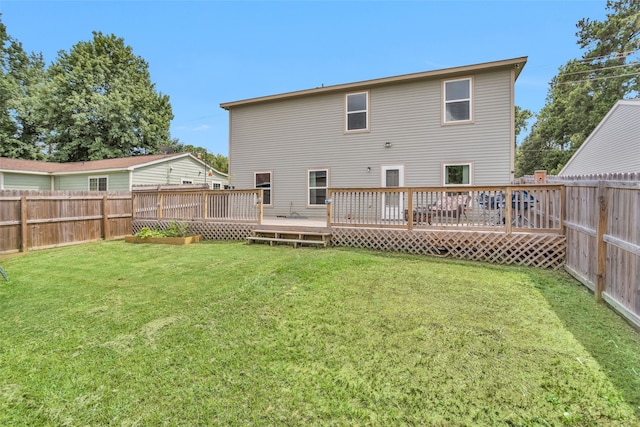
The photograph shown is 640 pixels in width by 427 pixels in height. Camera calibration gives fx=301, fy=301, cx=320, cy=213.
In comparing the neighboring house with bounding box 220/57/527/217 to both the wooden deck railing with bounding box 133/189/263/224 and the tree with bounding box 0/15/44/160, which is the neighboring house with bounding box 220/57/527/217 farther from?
the tree with bounding box 0/15/44/160

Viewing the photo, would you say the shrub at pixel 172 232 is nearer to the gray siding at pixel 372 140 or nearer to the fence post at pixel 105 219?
the fence post at pixel 105 219

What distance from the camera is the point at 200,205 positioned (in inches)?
365

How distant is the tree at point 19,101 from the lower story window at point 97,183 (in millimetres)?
12122

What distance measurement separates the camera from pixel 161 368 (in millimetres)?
2527

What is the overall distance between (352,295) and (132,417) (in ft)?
8.68

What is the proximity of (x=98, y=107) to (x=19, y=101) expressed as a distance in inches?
216

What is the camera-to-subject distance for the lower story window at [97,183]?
52.1 feet

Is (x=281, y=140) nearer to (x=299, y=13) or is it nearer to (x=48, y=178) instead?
(x=299, y=13)

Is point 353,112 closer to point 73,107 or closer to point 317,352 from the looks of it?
point 317,352

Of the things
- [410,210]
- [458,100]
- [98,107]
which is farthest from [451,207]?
[98,107]

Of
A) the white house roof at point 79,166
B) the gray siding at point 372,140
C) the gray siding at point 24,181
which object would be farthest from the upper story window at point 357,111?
the gray siding at point 24,181

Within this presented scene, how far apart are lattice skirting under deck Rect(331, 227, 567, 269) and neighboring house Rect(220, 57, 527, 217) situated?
363cm

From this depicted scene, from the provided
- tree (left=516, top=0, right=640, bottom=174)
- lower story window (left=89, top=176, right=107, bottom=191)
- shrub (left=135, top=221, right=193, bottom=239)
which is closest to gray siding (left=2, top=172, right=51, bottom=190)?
lower story window (left=89, top=176, right=107, bottom=191)

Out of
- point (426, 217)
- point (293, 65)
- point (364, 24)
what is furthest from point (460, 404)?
point (293, 65)
